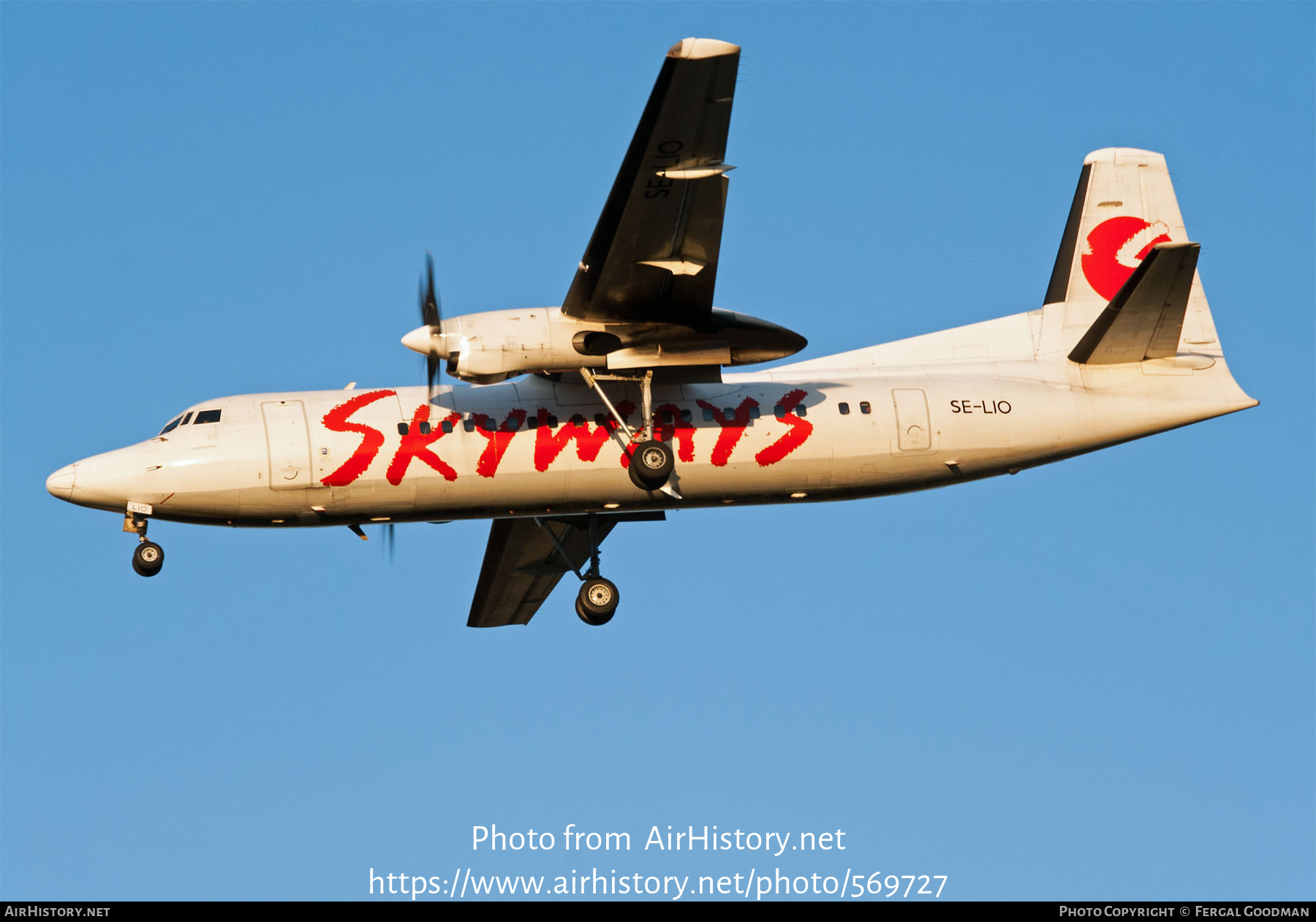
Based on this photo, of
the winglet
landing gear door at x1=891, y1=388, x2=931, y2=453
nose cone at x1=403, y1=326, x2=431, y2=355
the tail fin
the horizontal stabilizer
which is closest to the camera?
the winglet

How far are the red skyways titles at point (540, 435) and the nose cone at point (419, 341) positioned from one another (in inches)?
60.7

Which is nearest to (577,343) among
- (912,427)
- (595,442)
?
(595,442)

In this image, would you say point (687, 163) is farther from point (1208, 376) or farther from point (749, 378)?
point (1208, 376)

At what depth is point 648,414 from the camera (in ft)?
70.7

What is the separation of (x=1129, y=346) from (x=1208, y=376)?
1.29m

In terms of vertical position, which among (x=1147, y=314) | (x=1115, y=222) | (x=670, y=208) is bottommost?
(x=1147, y=314)

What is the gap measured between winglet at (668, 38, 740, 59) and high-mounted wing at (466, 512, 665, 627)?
28.3 feet

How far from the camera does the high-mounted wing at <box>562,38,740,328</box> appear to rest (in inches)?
708

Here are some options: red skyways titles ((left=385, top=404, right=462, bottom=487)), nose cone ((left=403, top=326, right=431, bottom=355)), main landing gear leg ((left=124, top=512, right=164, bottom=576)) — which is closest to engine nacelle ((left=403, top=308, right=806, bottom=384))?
nose cone ((left=403, top=326, right=431, bottom=355))

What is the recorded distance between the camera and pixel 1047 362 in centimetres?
2381

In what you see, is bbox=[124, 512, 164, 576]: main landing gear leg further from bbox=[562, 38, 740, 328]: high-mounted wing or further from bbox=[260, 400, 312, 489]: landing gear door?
bbox=[562, 38, 740, 328]: high-mounted wing

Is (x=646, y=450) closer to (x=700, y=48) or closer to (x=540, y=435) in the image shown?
(x=540, y=435)

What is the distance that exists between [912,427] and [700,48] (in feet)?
22.6
